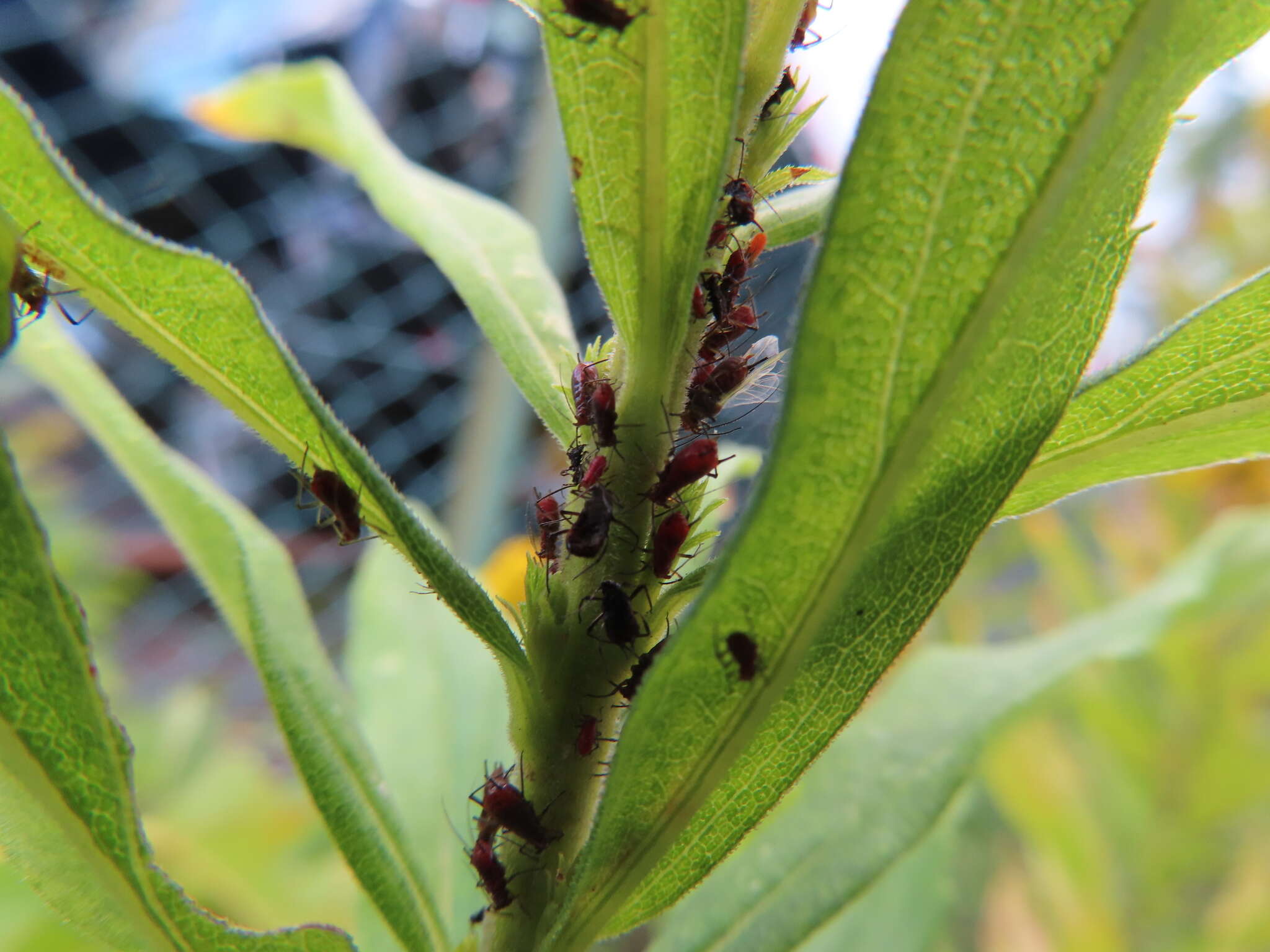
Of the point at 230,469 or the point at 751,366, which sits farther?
the point at 230,469

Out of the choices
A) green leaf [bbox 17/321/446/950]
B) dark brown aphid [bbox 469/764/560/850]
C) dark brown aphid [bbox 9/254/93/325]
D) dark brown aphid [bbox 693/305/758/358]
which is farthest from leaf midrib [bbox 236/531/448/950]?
dark brown aphid [bbox 693/305/758/358]

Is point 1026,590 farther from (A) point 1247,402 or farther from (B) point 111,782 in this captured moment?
(B) point 111,782

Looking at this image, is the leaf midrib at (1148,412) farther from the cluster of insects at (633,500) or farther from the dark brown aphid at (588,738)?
the dark brown aphid at (588,738)

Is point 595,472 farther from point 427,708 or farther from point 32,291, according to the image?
point 427,708

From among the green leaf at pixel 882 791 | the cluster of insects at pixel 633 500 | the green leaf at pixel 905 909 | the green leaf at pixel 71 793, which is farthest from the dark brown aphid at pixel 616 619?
the green leaf at pixel 905 909

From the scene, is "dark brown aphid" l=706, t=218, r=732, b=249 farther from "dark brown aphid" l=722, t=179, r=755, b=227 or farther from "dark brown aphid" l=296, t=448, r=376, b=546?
"dark brown aphid" l=296, t=448, r=376, b=546

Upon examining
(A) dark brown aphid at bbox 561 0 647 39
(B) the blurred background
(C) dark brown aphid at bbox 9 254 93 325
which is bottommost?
(B) the blurred background

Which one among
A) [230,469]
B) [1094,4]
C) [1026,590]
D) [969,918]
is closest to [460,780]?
[1094,4]
